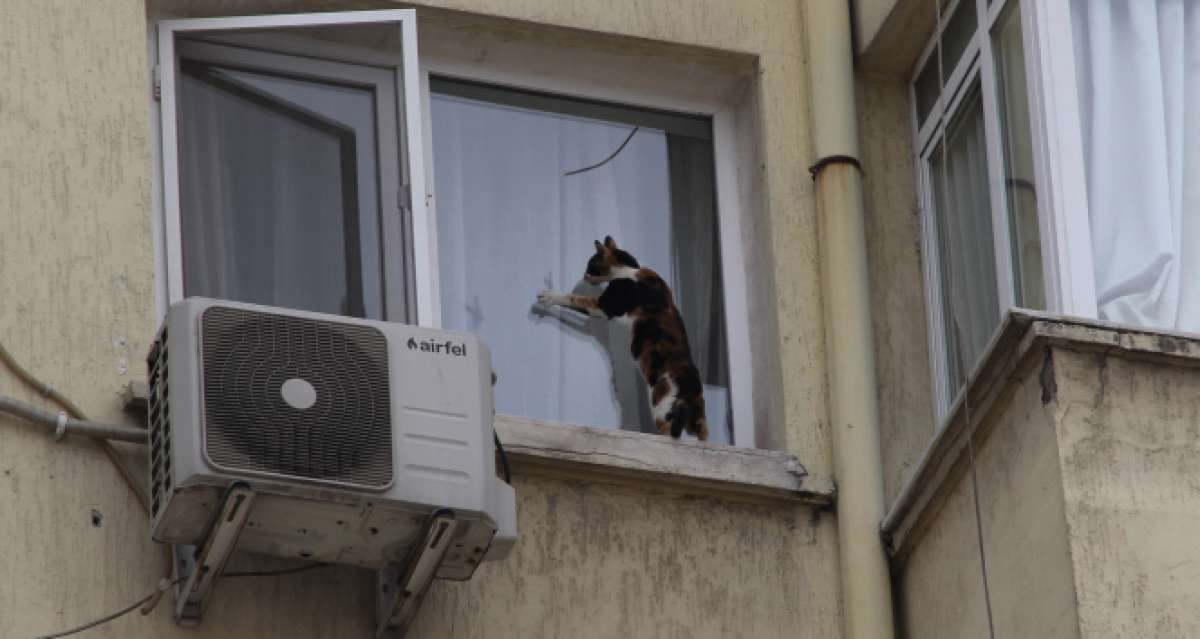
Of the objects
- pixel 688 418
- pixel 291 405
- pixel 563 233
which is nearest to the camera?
pixel 291 405

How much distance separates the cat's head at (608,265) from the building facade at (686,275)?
14 centimetres

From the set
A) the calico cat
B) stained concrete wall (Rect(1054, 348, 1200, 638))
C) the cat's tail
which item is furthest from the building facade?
the cat's tail

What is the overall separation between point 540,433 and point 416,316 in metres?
0.53

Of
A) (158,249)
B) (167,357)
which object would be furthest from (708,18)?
(167,357)

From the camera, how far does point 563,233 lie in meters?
8.20

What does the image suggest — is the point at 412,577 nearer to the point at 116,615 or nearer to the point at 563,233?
the point at 116,615

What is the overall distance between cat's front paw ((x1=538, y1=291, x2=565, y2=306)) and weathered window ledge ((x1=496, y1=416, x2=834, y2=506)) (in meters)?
0.72

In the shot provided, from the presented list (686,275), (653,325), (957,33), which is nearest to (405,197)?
(653,325)

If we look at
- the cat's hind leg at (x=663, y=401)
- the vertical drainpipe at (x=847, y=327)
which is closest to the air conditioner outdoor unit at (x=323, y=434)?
the cat's hind leg at (x=663, y=401)

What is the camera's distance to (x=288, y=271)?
24.6 ft

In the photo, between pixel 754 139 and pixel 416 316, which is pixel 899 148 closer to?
pixel 754 139

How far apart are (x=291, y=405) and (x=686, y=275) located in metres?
2.24

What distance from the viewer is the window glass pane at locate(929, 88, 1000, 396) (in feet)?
25.3

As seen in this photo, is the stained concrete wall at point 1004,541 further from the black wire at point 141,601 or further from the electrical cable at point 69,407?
the electrical cable at point 69,407
